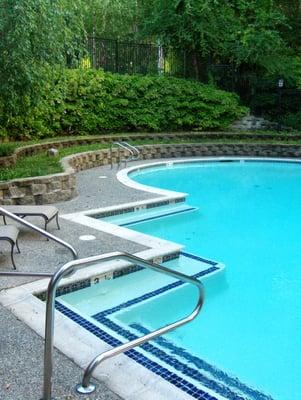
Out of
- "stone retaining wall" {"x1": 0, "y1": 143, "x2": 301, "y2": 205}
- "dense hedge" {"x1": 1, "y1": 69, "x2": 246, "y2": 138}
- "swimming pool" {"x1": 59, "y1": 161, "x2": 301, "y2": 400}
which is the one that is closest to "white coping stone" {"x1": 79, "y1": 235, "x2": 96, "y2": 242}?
"swimming pool" {"x1": 59, "y1": 161, "x2": 301, "y2": 400}

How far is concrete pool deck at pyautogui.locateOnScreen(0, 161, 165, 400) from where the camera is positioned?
8.86 ft

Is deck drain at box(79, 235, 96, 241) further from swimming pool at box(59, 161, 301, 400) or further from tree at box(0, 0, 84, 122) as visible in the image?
tree at box(0, 0, 84, 122)

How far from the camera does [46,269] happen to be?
15.8ft

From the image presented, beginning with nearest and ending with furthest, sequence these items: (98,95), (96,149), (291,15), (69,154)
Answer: (69,154), (96,149), (98,95), (291,15)

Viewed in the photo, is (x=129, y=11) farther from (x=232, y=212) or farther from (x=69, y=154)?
(x=232, y=212)

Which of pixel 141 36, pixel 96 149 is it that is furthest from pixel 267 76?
pixel 96 149

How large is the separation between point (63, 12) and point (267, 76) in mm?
12116

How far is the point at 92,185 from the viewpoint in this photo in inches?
392

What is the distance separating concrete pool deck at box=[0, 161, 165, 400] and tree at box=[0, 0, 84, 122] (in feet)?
7.01

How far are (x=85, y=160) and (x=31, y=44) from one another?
4728mm

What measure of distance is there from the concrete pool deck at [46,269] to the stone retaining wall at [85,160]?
0.32 m

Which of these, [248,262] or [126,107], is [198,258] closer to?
[248,262]

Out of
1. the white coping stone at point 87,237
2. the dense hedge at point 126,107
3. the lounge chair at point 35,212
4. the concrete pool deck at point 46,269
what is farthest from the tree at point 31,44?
the dense hedge at point 126,107

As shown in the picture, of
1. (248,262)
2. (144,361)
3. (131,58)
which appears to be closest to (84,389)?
(144,361)
